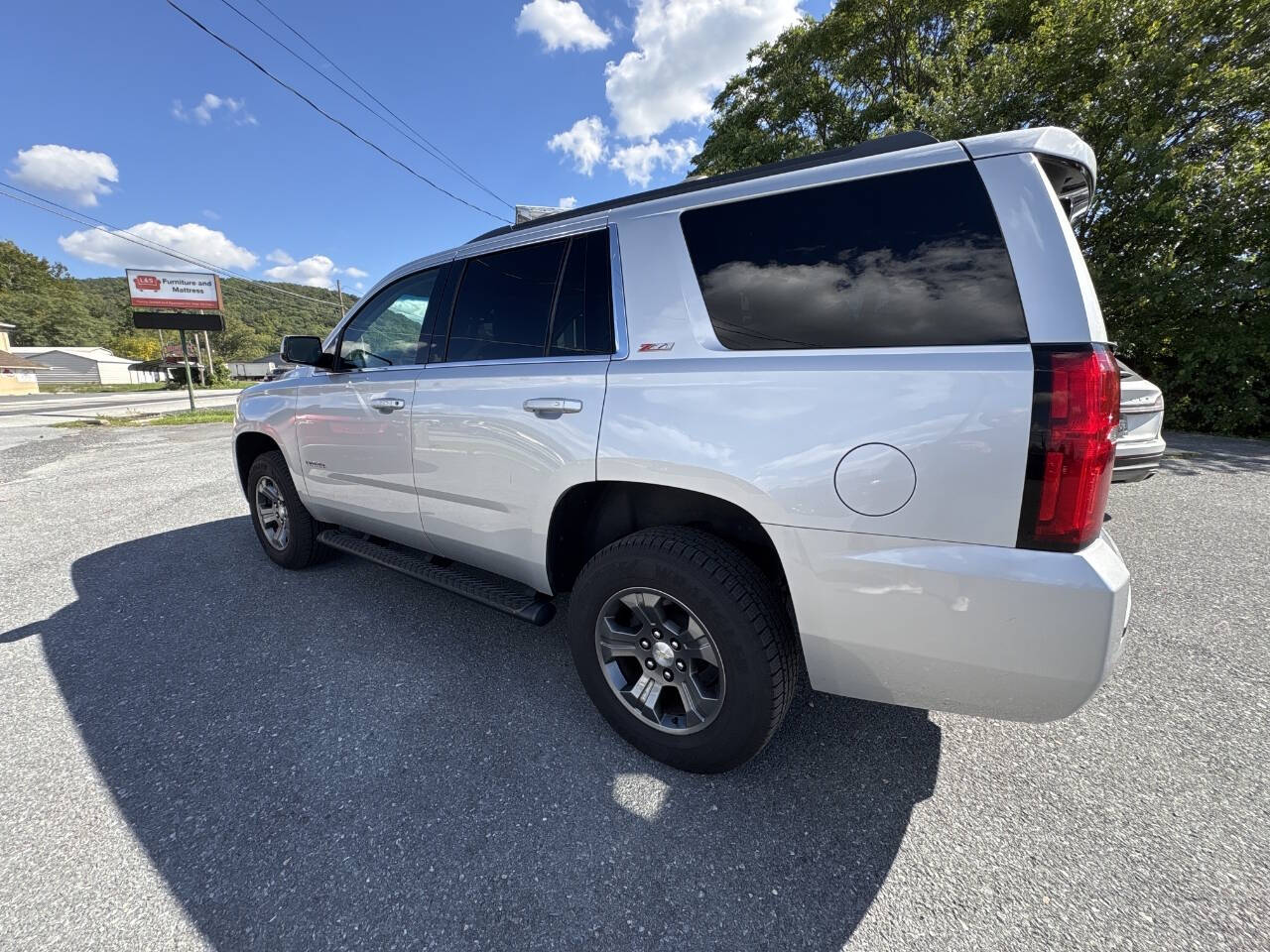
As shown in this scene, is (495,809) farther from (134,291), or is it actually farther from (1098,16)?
(134,291)

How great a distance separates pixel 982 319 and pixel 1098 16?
45.4 feet

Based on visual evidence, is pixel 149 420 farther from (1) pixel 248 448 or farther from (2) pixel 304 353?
(2) pixel 304 353

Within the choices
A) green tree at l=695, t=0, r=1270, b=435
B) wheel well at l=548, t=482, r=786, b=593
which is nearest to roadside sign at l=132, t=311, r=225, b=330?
wheel well at l=548, t=482, r=786, b=593

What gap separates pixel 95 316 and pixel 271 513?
111m

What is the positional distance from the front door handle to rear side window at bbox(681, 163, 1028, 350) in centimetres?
61

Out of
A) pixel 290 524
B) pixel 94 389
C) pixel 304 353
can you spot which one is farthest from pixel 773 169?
pixel 94 389

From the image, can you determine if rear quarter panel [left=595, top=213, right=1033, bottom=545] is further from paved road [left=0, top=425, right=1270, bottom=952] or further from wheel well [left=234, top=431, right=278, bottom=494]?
wheel well [left=234, top=431, right=278, bottom=494]

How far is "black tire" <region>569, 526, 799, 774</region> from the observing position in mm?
1639

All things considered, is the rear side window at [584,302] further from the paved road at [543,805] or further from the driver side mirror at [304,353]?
the driver side mirror at [304,353]

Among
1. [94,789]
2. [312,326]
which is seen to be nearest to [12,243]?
[312,326]

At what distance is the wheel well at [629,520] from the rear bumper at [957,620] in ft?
0.94

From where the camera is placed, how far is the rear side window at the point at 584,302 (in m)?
2.01

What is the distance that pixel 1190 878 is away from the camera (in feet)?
4.76

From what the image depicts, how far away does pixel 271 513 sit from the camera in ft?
12.3
